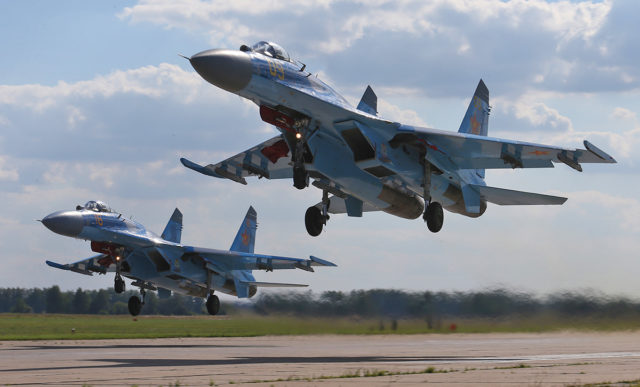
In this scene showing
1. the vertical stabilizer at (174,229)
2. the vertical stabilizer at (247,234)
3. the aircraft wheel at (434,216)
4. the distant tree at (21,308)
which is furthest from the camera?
the distant tree at (21,308)

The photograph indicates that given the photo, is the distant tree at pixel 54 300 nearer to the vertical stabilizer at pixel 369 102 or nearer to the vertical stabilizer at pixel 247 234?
the vertical stabilizer at pixel 247 234

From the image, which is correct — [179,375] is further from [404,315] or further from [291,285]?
[291,285]

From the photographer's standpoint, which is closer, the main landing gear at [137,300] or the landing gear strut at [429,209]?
the landing gear strut at [429,209]

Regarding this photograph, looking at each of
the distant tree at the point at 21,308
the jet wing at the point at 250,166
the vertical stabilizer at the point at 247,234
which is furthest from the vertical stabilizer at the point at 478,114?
the distant tree at the point at 21,308

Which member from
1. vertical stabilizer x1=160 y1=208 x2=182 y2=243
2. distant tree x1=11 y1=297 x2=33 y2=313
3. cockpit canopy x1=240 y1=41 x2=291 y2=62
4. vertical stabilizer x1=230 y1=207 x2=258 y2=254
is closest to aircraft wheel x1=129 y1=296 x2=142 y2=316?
vertical stabilizer x1=160 y1=208 x2=182 y2=243

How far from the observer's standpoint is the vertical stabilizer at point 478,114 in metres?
30.2

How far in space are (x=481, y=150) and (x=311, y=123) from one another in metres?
5.88

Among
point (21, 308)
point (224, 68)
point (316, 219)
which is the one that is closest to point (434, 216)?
point (316, 219)

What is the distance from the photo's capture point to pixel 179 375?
16.9 metres

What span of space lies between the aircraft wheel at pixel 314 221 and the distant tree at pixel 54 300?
288 feet

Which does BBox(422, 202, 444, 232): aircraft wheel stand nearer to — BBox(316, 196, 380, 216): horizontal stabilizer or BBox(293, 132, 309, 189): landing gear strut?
BBox(316, 196, 380, 216): horizontal stabilizer

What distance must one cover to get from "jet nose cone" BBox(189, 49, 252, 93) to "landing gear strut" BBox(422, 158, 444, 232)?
7309mm

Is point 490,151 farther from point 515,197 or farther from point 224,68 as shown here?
point 224,68

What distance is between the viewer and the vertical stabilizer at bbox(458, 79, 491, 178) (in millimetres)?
30172
